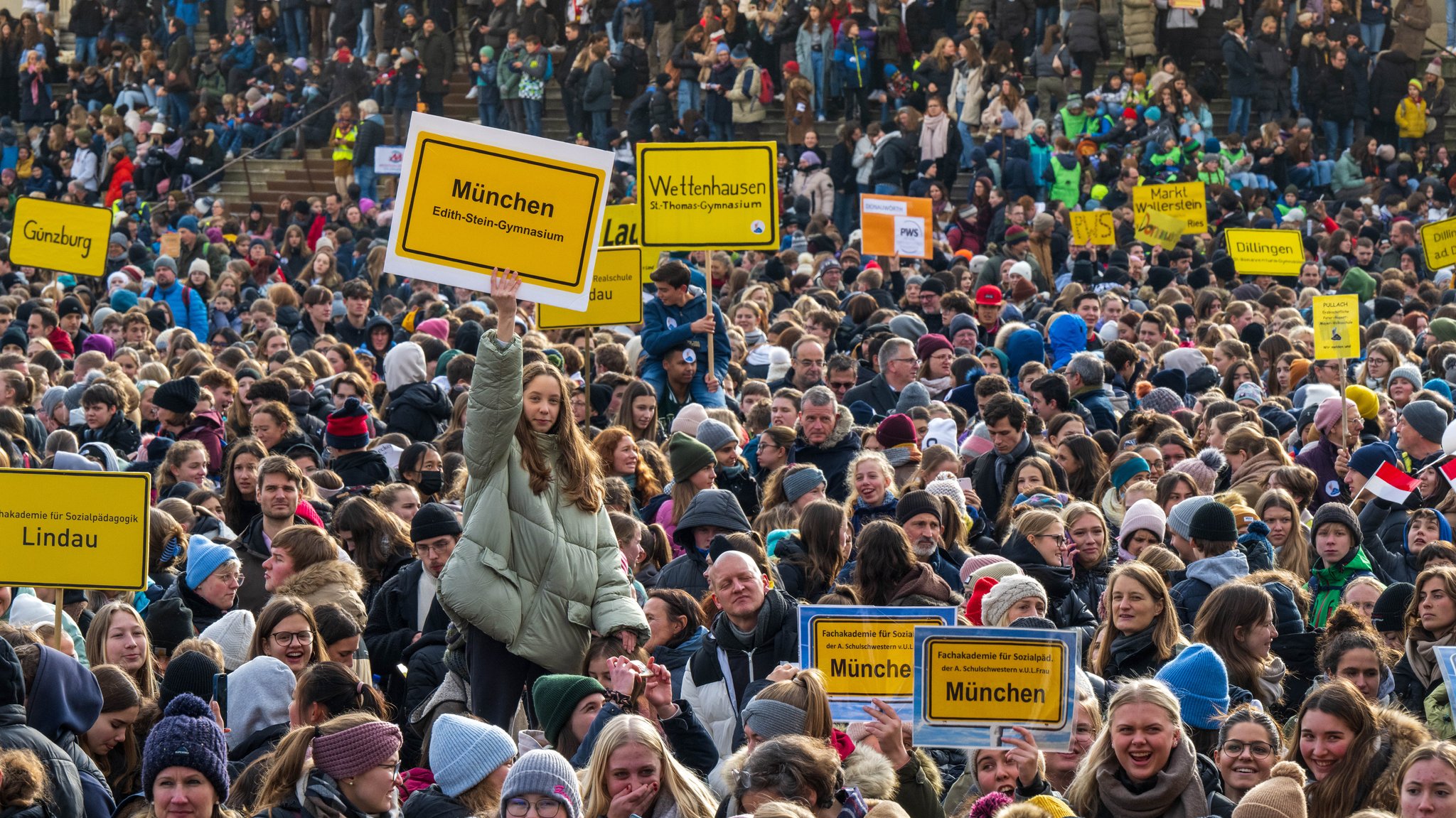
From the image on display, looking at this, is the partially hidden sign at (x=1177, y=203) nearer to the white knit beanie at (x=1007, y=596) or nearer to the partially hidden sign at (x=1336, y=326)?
the partially hidden sign at (x=1336, y=326)

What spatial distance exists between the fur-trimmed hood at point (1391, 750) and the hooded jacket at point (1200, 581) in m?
1.61

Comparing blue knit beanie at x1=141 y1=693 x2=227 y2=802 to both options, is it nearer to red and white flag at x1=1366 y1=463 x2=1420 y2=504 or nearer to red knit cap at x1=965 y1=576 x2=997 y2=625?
red knit cap at x1=965 y1=576 x2=997 y2=625

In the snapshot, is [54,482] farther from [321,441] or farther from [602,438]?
[321,441]

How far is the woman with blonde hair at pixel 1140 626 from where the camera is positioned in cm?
714

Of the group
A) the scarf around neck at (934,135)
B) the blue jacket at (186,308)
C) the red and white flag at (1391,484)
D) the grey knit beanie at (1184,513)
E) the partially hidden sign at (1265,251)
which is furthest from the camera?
the scarf around neck at (934,135)

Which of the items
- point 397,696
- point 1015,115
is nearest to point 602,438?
point 397,696

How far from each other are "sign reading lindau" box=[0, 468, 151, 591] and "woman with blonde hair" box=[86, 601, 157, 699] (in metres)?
0.38

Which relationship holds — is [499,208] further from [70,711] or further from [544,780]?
[544,780]

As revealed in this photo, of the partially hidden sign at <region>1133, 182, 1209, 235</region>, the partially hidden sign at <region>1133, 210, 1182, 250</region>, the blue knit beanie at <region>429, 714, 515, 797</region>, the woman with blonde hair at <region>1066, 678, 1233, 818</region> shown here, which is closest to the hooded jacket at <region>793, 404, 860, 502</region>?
the woman with blonde hair at <region>1066, 678, 1233, 818</region>

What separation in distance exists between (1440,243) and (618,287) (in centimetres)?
702

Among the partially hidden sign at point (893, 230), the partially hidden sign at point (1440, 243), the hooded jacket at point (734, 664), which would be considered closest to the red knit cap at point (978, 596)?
the hooded jacket at point (734, 664)

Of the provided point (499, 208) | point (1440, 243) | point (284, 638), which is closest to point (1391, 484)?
point (499, 208)

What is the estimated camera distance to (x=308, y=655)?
693cm

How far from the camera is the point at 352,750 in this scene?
5.53 meters
